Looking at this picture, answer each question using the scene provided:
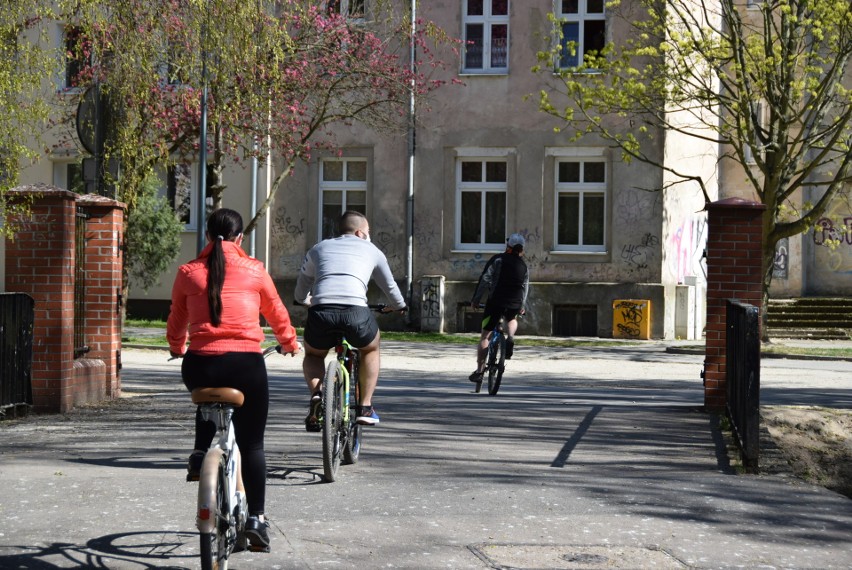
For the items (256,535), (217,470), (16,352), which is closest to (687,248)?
(16,352)

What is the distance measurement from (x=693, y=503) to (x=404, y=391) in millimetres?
7908

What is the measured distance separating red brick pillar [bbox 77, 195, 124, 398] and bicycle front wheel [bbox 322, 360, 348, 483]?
16.4 feet

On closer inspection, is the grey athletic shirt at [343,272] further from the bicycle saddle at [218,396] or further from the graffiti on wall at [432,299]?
the graffiti on wall at [432,299]

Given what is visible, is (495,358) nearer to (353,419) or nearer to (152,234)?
(353,419)

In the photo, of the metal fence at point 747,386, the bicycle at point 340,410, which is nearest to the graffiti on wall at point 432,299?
the metal fence at point 747,386

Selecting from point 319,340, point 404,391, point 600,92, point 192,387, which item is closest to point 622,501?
point 319,340

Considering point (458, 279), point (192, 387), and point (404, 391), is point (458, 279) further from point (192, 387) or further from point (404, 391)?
point (192, 387)

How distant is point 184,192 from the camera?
32781mm

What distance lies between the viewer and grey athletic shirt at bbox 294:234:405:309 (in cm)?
884

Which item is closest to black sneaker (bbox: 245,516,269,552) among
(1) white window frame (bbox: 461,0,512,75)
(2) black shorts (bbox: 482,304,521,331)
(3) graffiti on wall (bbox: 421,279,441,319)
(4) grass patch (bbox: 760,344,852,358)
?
(2) black shorts (bbox: 482,304,521,331)

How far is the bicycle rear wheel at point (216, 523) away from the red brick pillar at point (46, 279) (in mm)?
6661

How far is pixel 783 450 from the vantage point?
10516 millimetres

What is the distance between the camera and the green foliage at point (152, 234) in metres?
29.9

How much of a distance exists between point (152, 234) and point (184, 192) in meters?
2.96
